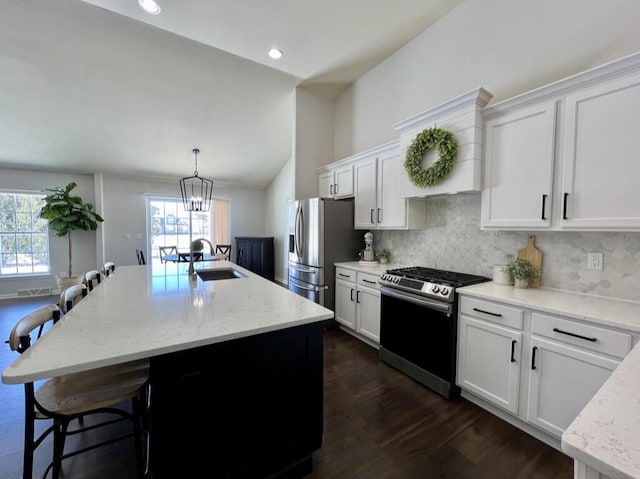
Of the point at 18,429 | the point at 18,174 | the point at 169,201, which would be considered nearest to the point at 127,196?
the point at 169,201

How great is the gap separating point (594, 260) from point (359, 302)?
2.05 metres

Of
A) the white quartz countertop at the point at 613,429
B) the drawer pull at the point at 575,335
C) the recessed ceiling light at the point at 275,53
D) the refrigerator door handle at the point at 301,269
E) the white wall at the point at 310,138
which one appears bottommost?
the drawer pull at the point at 575,335

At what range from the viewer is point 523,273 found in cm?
218

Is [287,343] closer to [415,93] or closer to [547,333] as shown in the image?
[547,333]

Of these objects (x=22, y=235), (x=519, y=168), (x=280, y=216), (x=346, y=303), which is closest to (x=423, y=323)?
(x=346, y=303)

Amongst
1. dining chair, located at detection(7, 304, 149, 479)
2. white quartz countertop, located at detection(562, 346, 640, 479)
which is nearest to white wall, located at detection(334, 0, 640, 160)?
white quartz countertop, located at detection(562, 346, 640, 479)

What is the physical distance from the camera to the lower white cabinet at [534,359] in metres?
1.53

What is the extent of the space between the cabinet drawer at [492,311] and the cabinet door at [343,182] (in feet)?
6.99

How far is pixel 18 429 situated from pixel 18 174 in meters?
5.50

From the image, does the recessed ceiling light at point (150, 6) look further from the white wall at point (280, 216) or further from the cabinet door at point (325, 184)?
the white wall at point (280, 216)

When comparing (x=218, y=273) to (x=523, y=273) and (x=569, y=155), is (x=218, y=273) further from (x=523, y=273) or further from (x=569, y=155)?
(x=569, y=155)

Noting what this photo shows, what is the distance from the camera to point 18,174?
5.18 m

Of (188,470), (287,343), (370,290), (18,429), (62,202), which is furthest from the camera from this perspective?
(62,202)

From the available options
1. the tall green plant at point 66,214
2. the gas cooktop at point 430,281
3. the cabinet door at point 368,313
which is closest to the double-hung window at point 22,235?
the tall green plant at point 66,214
